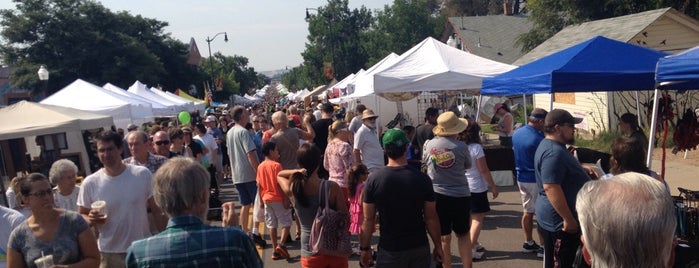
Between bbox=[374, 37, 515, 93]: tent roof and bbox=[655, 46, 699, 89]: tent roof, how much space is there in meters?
5.02

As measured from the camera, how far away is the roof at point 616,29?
18.0 meters

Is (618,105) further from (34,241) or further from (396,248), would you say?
(34,241)

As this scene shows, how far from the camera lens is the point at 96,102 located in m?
14.3

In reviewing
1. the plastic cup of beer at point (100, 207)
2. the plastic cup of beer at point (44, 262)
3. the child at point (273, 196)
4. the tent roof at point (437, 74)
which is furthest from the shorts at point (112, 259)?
the tent roof at point (437, 74)

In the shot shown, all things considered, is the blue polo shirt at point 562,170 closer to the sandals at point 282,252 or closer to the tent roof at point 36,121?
the sandals at point 282,252

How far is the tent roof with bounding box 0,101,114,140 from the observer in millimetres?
7734

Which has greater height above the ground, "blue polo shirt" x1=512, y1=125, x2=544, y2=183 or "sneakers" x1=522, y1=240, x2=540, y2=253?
"blue polo shirt" x1=512, y1=125, x2=544, y2=183

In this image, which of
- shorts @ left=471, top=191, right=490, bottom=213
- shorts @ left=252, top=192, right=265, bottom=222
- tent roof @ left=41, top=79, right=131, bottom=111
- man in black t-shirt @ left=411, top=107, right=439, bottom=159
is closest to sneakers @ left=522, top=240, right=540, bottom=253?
shorts @ left=471, top=191, right=490, bottom=213

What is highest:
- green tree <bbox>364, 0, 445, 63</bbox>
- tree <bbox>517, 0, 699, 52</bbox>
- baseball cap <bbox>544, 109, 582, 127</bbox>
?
green tree <bbox>364, 0, 445, 63</bbox>

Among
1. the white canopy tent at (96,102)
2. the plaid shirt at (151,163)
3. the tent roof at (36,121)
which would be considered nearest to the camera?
the plaid shirt at (151,163)

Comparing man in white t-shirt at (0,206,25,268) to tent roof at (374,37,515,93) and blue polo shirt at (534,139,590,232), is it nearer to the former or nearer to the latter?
blue polo shirt at (534,139,590,232)

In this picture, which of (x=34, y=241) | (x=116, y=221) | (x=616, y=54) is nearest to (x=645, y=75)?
(x=616, y=54)

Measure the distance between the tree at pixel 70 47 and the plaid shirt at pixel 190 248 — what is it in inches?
1750

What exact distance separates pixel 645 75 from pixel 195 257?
5.94m
